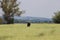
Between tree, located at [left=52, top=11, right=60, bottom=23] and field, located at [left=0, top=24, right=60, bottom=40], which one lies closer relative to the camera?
field, located at [left=0, top=24, right=60, bottom=40]

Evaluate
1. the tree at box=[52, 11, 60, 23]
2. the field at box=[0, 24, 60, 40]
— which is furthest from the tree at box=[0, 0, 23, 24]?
the field at box=[0, 24, 60, 40]

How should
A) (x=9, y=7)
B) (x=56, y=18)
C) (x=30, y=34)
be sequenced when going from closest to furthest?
(x=30, y=34) → (x=56, y=18) → (x=9, y=7)

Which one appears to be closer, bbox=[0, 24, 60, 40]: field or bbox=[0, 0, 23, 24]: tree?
bbox=[0, 24, 60, 40]: field

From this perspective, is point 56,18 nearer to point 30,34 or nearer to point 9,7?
point 9,7

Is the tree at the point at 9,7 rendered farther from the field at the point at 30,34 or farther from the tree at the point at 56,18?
the field at the point at 30,34

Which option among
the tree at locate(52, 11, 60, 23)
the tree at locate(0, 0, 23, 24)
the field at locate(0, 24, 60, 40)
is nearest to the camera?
the field at locate(0, 24, 60, 40)

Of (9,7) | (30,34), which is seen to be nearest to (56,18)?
(9,7)

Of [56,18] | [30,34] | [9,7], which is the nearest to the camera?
[30,34]

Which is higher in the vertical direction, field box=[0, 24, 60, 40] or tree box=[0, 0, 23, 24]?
field box=[0, 24, 60, 40]

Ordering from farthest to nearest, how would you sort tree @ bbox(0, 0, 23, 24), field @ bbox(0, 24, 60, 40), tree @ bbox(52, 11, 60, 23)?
tree @ bbox(0, 0, 23, 24)
tree @ bbox(52, 11, 60, 23)
field @ bbox(0, 24, 60, 40)

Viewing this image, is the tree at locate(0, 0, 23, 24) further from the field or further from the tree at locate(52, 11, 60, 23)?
the field

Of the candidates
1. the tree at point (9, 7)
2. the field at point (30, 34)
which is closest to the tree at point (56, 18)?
the tree at point (9, 7)

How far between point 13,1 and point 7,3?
0.88 metres

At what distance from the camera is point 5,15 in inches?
953
